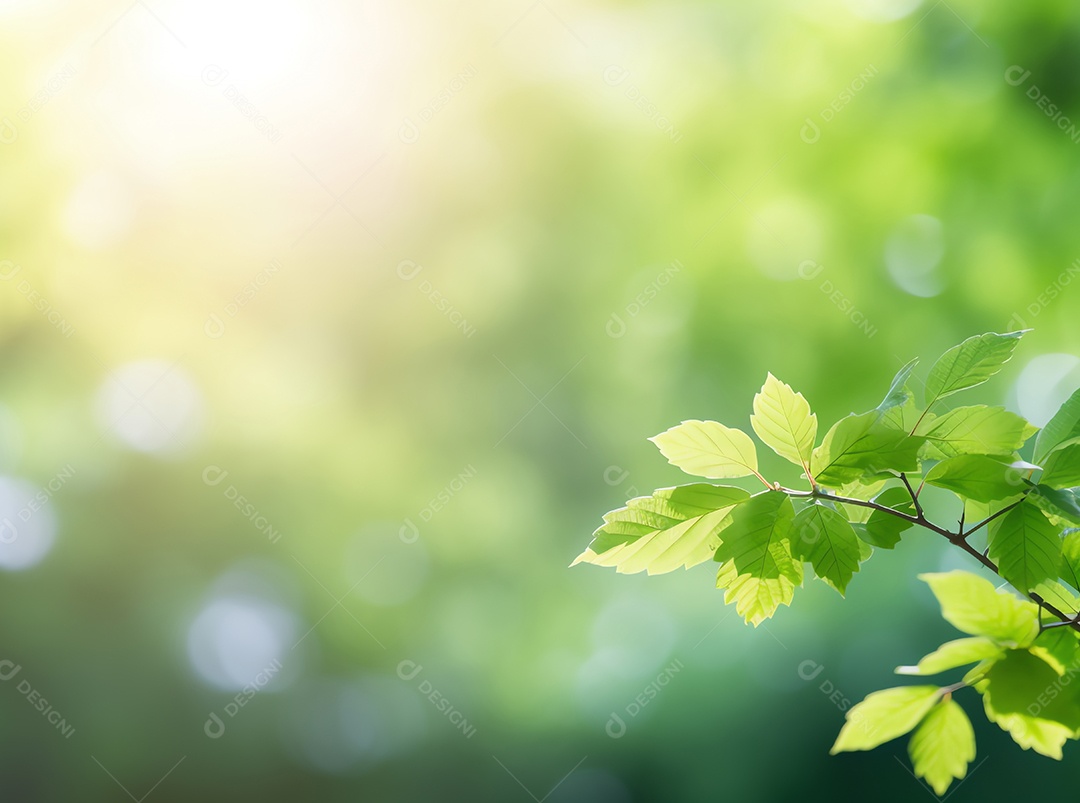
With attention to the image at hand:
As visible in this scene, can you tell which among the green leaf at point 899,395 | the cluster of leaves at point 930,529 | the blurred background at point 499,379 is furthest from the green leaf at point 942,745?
the blurred background at point 499,379

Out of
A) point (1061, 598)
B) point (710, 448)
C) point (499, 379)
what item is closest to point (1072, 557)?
point (1061, 598)

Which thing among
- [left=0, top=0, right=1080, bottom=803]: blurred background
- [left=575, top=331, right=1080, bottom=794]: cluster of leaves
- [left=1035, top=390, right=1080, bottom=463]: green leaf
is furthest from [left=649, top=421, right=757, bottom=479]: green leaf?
[left=0, top=0, right=1080, bottom=803]: blurred background

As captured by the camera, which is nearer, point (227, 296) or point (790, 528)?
point (790, 528)

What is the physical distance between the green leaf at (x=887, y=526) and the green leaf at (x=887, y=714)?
10 centimetres

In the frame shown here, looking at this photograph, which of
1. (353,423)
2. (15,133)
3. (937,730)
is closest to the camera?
(937,730)

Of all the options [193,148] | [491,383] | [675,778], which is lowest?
[675,778]

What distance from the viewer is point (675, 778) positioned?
15.9 ft

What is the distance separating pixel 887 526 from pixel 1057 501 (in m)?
0.11

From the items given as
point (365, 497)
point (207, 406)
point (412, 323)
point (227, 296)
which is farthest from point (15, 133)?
point (365, 497)

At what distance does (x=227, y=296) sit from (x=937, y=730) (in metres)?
4.97

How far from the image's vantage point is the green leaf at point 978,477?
1.67 feet

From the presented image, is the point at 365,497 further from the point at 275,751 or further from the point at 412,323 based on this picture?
the point at 275,751

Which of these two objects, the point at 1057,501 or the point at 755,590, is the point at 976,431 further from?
the point at 755,590

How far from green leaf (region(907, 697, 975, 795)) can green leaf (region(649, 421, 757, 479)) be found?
0.22m
